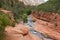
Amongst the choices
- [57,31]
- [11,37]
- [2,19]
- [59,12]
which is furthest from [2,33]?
[59,12]

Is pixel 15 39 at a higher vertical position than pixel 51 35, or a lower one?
higher

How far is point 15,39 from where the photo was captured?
16062 millimetres

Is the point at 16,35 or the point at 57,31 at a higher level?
the point at 16,35

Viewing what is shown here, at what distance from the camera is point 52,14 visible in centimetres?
3753

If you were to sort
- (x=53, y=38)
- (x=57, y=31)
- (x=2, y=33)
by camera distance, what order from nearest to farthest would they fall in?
(x=2, y=33)
(x=53, y=38)
(x=57, y=31)

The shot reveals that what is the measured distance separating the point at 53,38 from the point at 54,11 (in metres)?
13.4

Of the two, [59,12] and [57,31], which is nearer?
[57,31]

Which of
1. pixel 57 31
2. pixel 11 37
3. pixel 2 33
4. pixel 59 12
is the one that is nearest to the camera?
pixel 2 33

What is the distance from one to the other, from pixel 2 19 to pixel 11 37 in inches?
84.4

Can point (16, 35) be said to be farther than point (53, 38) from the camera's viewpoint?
No

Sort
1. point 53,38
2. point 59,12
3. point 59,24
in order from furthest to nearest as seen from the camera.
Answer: point 59,12
point 59,24
point 53,38

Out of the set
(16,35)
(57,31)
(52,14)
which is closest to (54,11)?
(52,14)

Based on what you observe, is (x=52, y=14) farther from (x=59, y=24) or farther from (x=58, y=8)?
(x=59, y=24)

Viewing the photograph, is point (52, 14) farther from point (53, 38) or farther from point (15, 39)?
point (15, 39)
